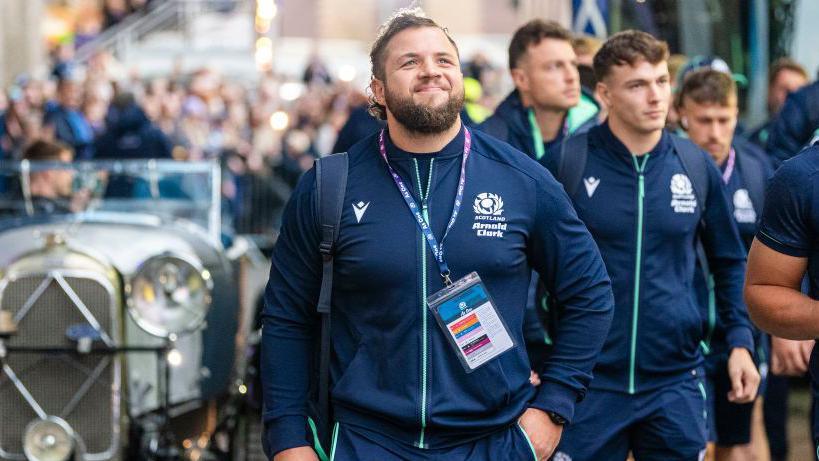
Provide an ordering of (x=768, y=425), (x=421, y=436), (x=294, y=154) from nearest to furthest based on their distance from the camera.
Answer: (x=421, y=436) → (x=768, y=425) → (x=294, y=154)

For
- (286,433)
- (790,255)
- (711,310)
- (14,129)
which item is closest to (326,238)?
(286,433)

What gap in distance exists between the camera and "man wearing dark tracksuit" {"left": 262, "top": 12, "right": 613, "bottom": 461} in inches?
163

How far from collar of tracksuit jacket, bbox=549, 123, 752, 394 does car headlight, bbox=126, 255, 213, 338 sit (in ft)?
7.66

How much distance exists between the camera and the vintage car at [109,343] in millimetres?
7125

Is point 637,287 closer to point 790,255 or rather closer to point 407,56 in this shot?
point 790,255

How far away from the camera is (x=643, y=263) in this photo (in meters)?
5.41

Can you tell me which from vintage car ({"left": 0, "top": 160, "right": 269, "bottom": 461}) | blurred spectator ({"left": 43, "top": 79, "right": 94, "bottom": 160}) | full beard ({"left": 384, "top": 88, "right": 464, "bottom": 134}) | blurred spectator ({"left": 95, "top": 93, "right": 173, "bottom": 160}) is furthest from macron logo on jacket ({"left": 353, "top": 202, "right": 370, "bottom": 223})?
blurred spectator ({"left": 43, "top": 79, "right": 94, "bottom": 160})

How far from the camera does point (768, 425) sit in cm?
831

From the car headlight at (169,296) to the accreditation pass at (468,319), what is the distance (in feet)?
10.5

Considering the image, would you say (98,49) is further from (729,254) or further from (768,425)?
(729,254)

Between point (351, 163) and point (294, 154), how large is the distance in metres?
14.1

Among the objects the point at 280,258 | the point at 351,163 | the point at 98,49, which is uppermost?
the point at 351,163

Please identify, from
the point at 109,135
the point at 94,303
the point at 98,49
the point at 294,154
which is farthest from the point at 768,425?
the point at 98,49

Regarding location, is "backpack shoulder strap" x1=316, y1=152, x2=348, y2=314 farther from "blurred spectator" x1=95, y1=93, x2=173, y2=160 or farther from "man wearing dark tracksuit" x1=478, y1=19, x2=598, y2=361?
"blurred spectator" x1=95, y1=93, x2=173, y2=160
